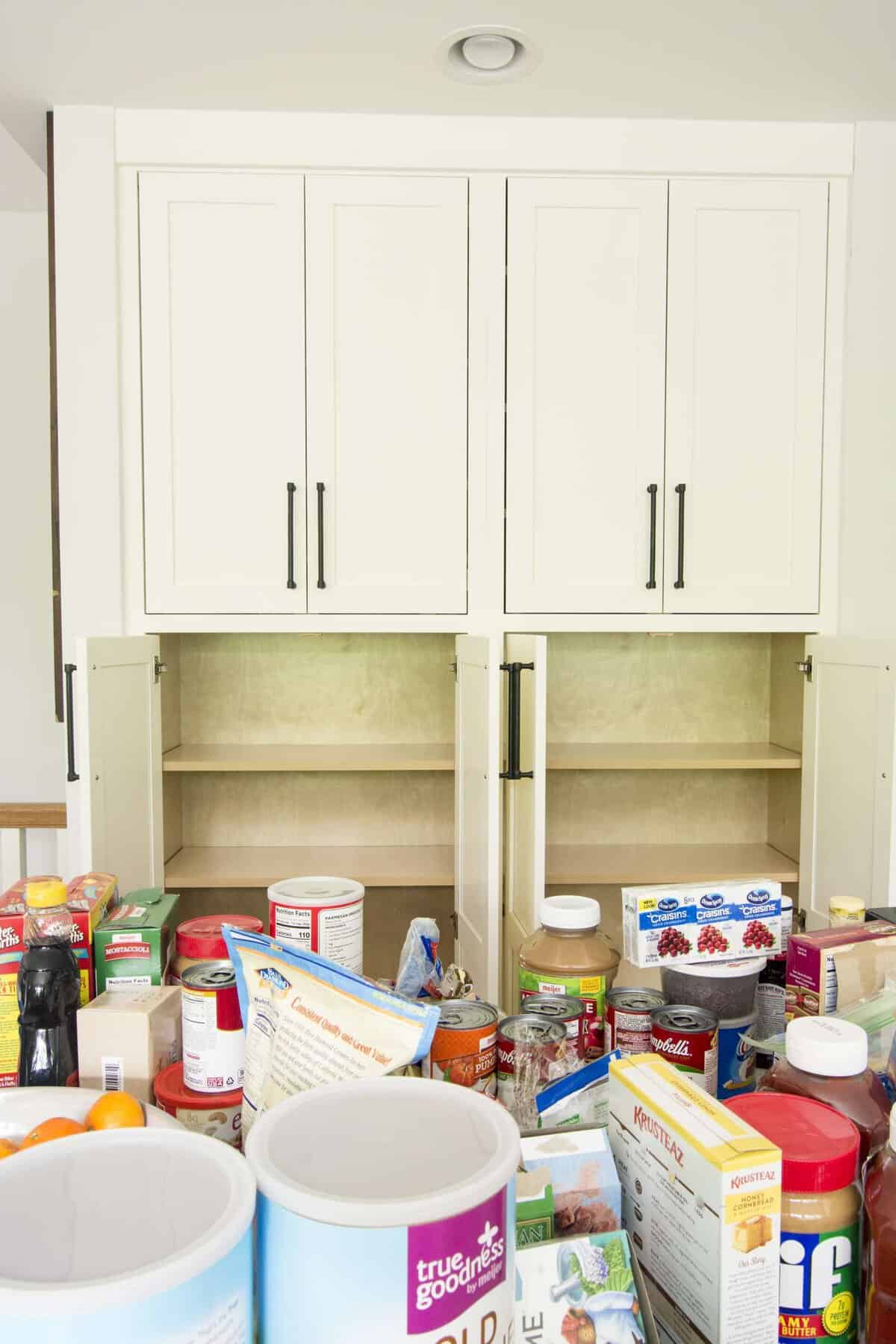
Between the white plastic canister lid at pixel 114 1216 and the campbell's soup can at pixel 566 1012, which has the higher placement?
the white plastic canister lid at pixel 114 1216

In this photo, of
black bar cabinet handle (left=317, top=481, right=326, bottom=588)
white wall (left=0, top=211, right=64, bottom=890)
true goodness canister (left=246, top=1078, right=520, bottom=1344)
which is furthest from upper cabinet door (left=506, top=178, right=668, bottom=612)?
true goodness canister (left=246, top=1078, right=520, bottom=1344)

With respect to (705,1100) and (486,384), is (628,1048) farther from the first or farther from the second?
(486,384)

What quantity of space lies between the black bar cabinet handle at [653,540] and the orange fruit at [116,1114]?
1781mm

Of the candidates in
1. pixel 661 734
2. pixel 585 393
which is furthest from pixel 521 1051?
pixel 661 734

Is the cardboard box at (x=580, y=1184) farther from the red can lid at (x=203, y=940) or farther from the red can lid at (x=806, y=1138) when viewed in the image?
the red can lid at (x=203, y=940)

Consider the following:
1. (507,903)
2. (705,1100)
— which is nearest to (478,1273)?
(705,1100)

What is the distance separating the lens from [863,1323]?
62 centimetres

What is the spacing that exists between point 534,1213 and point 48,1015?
46 centimetres

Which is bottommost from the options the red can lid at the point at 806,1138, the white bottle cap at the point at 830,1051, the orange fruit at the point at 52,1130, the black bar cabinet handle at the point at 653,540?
the orange fruit at the point at 52,1130

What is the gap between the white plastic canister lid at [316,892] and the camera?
3.47 ft

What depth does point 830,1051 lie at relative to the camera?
28.2 inches

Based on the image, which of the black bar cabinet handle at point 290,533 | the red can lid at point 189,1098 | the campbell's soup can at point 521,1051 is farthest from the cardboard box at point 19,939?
the black bar cabinet handle at point 290,533

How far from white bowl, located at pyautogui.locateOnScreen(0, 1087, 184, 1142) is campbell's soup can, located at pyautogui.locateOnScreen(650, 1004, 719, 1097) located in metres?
0.41

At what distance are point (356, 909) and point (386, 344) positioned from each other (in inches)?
60.3
